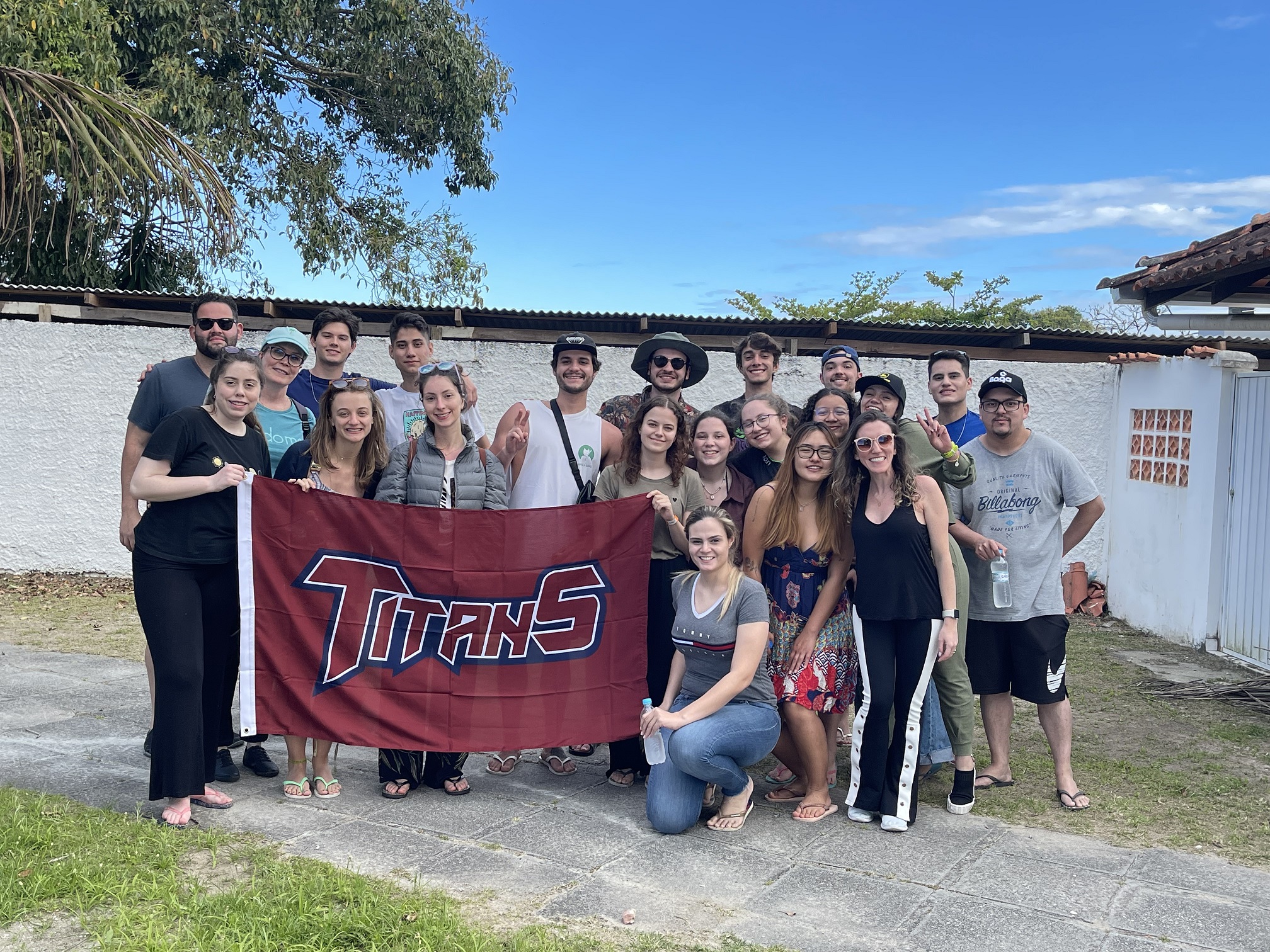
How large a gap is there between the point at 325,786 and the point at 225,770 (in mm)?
516

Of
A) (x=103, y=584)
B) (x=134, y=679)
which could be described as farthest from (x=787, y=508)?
(x=103, y=584)

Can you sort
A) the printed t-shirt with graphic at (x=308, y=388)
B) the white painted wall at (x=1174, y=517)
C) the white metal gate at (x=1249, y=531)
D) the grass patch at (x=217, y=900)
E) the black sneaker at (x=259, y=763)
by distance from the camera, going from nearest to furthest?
the grass patch at (x=217, y=900), the black sneaker at (x=259, y=763), the printed t-shirt with graphic at (x=308, y=388), the white metal gate at (x=1249, y=531), the white painted wall at (x=1174, y=517)

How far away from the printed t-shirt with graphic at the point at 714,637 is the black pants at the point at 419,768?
1100 mm

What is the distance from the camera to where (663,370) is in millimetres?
5059

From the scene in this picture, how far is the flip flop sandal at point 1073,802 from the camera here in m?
4.61

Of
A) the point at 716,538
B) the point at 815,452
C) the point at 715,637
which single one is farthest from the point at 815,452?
the point at 715,637

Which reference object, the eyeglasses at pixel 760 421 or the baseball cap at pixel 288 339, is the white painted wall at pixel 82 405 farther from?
the baseball cap at pixel 288 339

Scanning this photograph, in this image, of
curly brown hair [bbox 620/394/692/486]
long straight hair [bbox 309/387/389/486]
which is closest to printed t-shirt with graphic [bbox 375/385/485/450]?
long straight hair [bbox 309/387/389/486]

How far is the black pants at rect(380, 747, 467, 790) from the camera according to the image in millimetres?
4668

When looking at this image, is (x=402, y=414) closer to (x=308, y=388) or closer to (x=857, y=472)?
(x=308, y=388)

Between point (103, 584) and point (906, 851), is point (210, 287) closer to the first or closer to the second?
point (103, 584)

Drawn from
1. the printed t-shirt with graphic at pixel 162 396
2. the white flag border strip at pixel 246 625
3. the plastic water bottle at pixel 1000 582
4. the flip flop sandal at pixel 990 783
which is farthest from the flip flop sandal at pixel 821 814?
the printed t-shirt with graphic at pixel 162 396

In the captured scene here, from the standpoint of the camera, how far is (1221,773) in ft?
17.1

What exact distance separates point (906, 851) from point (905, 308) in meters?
26.9
